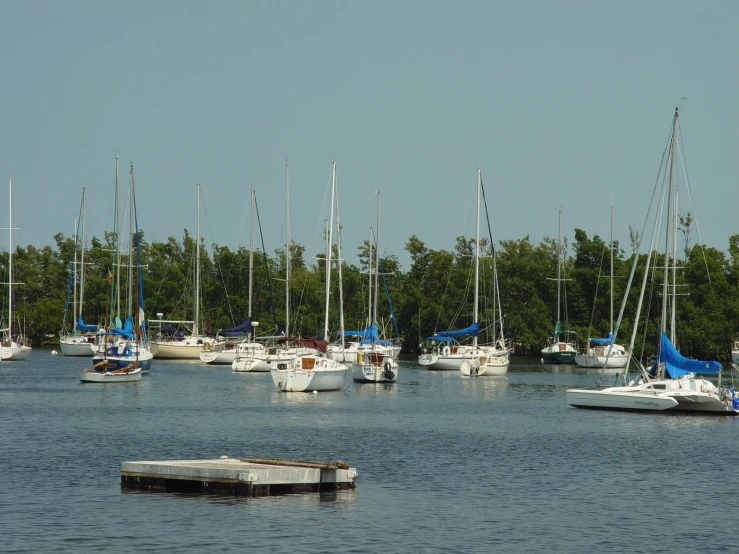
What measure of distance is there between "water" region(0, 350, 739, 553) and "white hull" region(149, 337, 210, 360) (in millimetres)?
47199

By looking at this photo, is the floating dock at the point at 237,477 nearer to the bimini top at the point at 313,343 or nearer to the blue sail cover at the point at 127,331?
the bimini top at the point at 313,343

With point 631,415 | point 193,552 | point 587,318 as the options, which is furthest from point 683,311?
point 193,552

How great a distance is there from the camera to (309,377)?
78750mm

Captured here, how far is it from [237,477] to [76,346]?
103m

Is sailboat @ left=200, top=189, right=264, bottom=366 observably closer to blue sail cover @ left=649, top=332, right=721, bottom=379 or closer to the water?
the water

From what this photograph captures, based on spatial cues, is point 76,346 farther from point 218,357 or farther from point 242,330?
point 242,330

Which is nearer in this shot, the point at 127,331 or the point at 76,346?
the point at 127,331

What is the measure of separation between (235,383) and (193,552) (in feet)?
203

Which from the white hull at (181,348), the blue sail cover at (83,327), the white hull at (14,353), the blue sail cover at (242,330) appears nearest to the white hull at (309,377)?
the blue sail cover at (242,330)

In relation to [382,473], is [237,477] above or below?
above

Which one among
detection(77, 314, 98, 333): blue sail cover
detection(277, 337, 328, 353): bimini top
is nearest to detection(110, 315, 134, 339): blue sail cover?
detection(277, 337, 328, 353): bimini top

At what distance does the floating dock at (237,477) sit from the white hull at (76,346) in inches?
3915

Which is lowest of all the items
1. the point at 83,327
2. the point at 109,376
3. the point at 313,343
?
the point at 109,376

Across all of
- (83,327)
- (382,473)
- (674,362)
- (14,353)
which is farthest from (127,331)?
(382,473)
